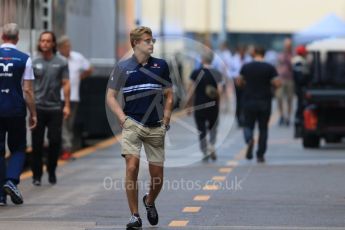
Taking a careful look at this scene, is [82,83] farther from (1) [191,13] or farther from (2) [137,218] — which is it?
(1) [191,13]

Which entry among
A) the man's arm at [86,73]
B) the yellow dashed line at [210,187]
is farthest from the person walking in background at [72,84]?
the yellow dashed line at [210,187]

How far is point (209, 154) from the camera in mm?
18031

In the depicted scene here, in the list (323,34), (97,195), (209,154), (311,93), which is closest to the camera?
(97,195)

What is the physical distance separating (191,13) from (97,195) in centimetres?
4061

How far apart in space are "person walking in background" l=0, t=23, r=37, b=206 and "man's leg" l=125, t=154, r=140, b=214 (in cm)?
244

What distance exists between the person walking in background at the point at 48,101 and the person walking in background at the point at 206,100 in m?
3.53

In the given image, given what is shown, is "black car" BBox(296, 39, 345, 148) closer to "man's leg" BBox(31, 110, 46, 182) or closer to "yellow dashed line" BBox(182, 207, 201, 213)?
"man's leg" BBox(31, 110, 46, 182)

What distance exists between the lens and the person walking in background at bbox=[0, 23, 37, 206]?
40.6 feet

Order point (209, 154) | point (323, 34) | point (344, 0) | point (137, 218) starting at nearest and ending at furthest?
point (137, 218), point (209, 154), point (323, 34), point (344, 0)

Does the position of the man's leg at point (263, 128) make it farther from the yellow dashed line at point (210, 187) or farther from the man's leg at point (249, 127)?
the yellow dashed line at point (210, 187)

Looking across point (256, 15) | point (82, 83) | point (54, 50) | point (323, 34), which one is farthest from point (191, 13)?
point (54, 50)

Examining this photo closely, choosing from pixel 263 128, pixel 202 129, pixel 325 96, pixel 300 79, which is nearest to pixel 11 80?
pixel 202 129

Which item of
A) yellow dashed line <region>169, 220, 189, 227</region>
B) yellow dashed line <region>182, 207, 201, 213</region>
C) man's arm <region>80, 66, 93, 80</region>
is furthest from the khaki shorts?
man's arm <region>80, 66, 93, 80</region>

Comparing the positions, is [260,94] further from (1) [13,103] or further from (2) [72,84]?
(1) [13,103]
